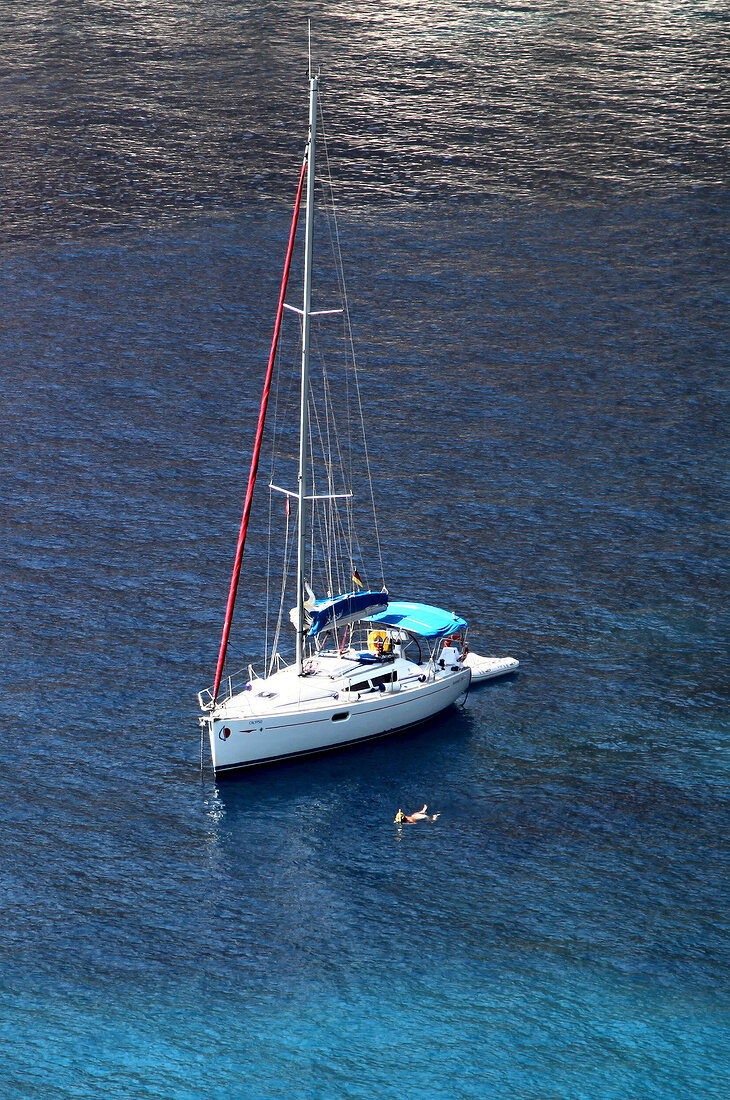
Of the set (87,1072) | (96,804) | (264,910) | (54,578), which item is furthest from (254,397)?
(87,1072)

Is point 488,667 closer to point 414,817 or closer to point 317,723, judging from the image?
point 317,723

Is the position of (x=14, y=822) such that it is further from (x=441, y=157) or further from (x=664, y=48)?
(x=664, y=48)

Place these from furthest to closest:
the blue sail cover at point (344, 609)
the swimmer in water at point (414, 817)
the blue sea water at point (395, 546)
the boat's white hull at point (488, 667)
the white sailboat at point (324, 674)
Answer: the boat's white hull at point (488, 667) < the blue sail cover at point (344, 609) < the white sailboat at point (324, 674) < the swimmer in water at point (414, 817) < the blue sea water at point (395, 546)

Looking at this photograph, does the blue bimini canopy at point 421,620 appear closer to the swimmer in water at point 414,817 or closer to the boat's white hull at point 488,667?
the boat's white hull at point 488,667

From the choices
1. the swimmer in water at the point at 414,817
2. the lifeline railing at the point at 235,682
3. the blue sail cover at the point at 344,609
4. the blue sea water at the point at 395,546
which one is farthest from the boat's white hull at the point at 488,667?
the swimmer in water at the point at 414,817

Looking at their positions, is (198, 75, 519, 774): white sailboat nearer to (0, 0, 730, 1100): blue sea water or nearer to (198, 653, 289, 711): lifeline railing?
(198, 653, 289, 711): lifeline railing

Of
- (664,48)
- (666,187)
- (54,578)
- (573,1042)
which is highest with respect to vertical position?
(664,48)

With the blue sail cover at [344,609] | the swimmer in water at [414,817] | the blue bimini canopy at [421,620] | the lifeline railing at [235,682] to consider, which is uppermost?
the blue sail cover at [344,609]
